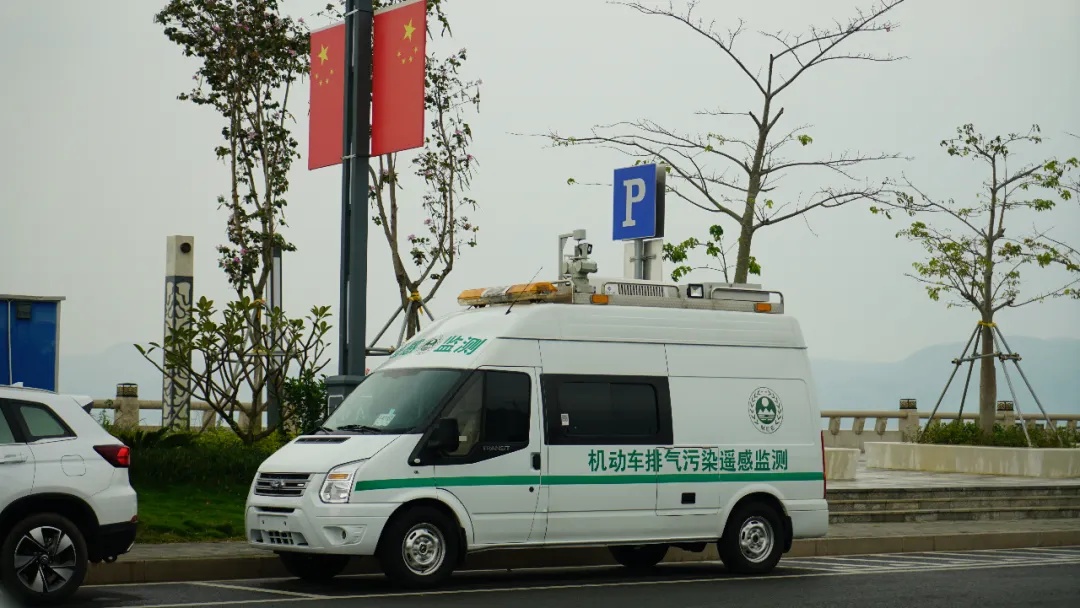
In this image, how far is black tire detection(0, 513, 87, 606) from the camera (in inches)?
420

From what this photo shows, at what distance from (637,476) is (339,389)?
3722 millimetres

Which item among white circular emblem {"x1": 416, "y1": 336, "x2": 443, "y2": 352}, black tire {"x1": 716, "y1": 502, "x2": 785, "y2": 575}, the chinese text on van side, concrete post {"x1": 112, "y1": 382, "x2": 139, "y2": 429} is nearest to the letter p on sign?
the chinese text on van side

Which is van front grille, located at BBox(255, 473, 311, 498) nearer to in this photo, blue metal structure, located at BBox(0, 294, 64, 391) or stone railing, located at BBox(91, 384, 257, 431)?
blue metal structure, located at BBox(0, 294, 64, 391)

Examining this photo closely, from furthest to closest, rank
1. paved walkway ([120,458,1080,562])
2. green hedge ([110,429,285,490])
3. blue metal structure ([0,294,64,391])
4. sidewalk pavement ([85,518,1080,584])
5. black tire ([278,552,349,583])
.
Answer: blue metal structure ([0,294,64,391])
green hedge ([110,429,285,490])
paved walkway ([120,458,1080,562])
black tire ([278,552,349,583])
sidewalk pavement ([85,518,1080,584])

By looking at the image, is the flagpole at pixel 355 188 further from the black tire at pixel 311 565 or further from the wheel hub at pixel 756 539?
the wheel hub at pixel 756 539

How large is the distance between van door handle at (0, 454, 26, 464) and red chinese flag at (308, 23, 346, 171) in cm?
655

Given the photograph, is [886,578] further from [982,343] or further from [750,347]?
[982,343]

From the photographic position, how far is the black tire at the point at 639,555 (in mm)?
15188

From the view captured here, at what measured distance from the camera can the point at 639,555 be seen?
15.3 metres

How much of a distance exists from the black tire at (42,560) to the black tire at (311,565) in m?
2.43

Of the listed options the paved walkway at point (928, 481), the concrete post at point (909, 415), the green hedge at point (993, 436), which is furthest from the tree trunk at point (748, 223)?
the concrete post at point (909, 415)

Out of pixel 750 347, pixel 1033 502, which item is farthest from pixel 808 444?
pixel 1033 502

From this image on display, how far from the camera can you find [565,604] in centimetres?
1173

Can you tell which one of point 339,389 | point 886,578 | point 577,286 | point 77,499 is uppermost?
point 577,286
